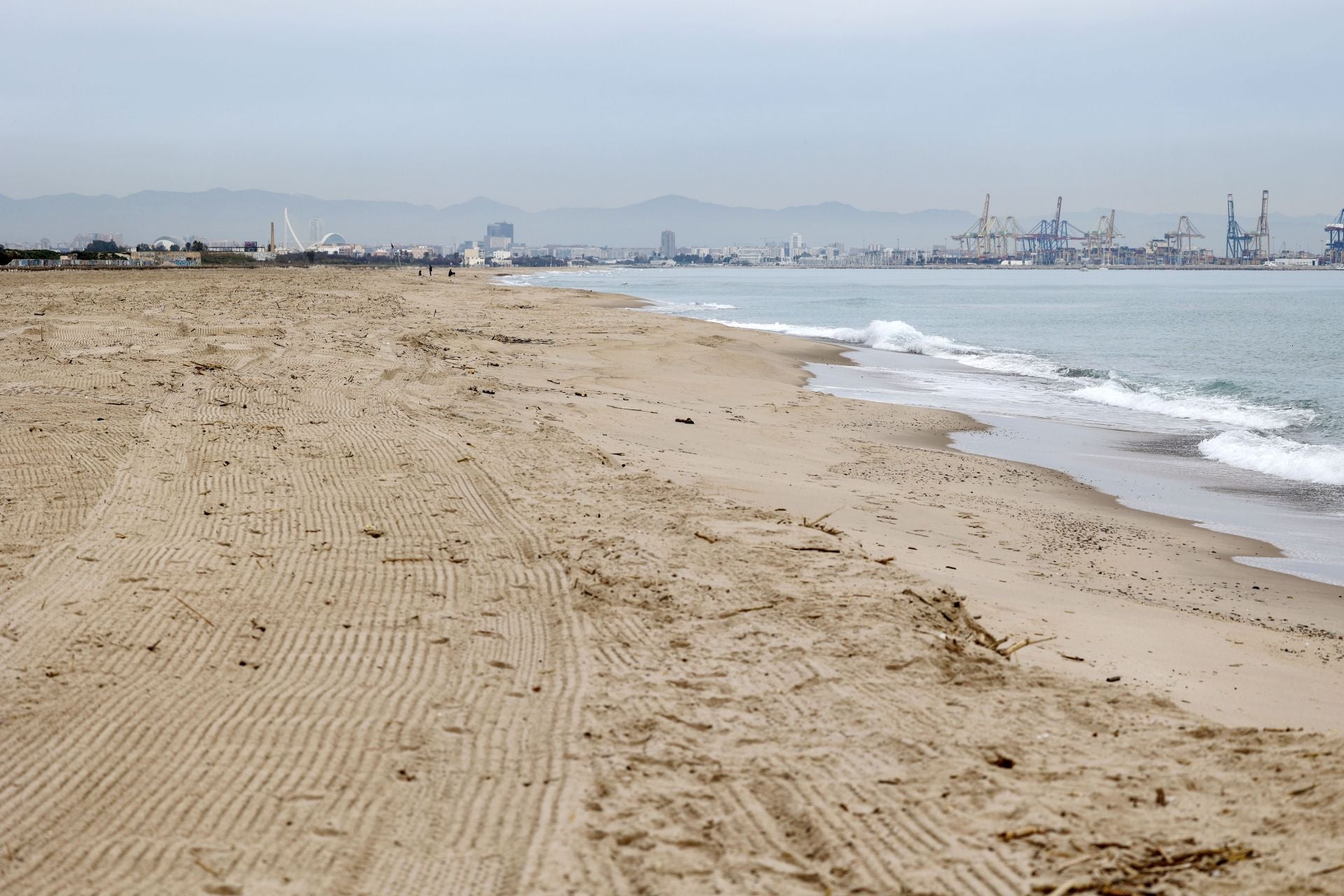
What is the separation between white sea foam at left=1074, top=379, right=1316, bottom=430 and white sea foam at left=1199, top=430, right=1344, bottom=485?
1.75 meters

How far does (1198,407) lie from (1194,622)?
12396mm

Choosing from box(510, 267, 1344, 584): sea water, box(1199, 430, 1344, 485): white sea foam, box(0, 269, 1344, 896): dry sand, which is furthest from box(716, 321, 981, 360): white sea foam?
box(0, 269, 1344, 896): dry sand

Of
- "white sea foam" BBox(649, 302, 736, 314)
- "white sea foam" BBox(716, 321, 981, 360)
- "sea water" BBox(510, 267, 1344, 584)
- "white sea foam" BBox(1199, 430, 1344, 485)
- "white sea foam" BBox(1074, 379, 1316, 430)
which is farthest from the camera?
"white sea foam" BBox(649, 302, 736, 314)

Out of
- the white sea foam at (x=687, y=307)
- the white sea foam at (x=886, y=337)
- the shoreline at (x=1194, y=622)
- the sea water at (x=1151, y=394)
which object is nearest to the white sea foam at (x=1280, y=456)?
the sea water at (x=1151, y=394)

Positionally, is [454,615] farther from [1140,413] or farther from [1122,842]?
[1140,413]

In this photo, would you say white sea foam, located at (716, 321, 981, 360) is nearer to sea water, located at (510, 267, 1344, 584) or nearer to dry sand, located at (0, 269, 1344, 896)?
sea water, located at (510, 267, 1344, 584)

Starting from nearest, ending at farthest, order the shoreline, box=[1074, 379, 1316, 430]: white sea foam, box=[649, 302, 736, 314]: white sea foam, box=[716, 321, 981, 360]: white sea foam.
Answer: the shoreline → box=[1074, 379, 1316, 430]: white sea foam → box=[716, 321, 981, 360]: white sea foam → box=[649, 302, 736, 314]: white sea foam

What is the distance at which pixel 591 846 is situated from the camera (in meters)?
2.97

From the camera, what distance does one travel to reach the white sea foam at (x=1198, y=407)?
15.2 meters

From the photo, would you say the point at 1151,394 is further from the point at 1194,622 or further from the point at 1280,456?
the point at 1194,622

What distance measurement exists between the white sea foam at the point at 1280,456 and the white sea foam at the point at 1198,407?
1749 mm

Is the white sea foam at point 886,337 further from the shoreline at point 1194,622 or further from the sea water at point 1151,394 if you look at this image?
the shoreline at point 1194,622

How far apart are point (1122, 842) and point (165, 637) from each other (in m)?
3.76

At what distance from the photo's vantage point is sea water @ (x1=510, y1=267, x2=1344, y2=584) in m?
9.77
